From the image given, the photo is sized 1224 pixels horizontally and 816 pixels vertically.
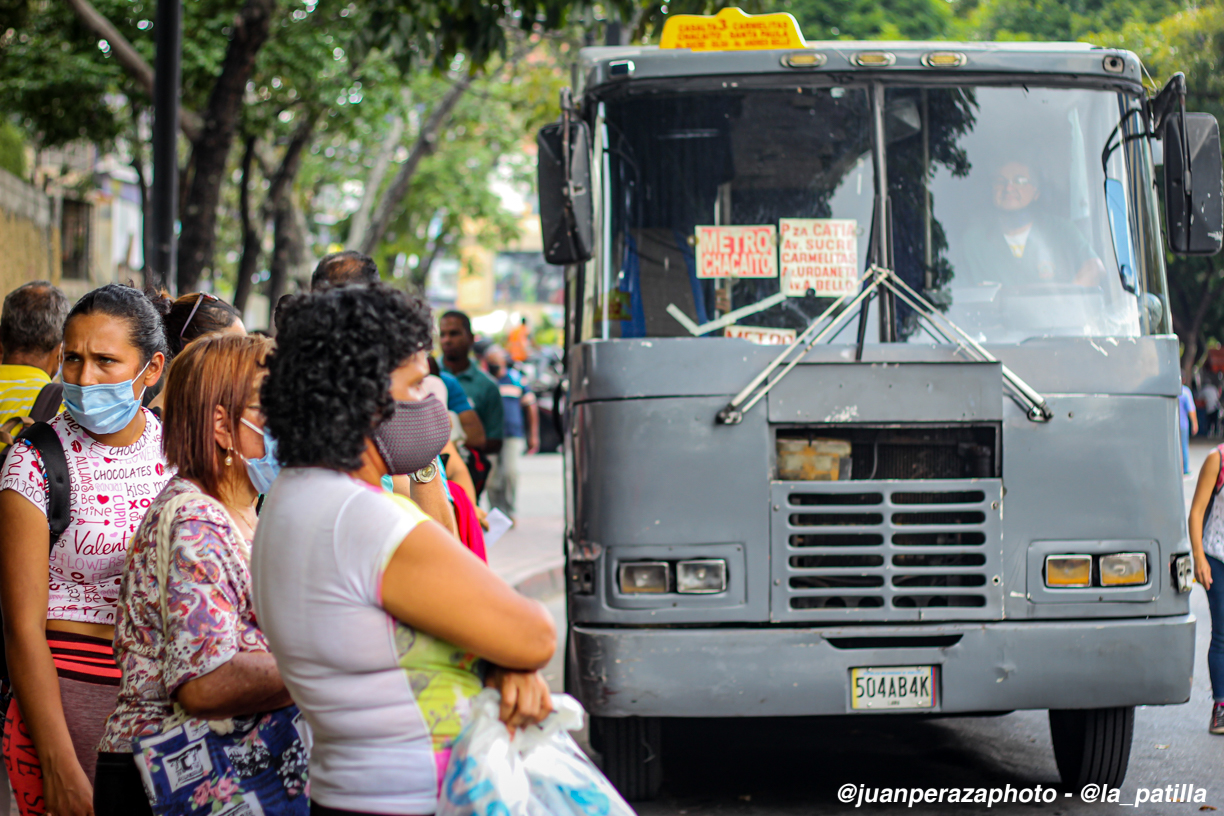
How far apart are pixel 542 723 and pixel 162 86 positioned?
779cm

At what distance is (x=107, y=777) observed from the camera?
261 cm

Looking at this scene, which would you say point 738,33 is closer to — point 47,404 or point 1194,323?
point 47,404

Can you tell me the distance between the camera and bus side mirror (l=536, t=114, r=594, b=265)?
498cm

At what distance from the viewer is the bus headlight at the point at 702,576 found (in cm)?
462

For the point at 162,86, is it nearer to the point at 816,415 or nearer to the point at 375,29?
the point at 375,29

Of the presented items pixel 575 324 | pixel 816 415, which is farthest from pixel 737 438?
pixel 575 324

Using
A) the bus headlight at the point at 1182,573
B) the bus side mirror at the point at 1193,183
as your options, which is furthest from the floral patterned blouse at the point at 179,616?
the bus side mirror at the point at 1193,183

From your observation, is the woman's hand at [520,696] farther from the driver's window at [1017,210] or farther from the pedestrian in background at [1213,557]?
the pedestrian in background at [1213,557]

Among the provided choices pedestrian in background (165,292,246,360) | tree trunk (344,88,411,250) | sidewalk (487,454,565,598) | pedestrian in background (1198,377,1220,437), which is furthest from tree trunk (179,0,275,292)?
pedestrian in background (1198,377,1220,437)

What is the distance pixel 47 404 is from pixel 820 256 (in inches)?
108

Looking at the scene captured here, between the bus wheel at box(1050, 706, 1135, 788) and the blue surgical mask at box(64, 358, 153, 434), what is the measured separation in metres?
3.59

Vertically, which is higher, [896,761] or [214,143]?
[214,143]

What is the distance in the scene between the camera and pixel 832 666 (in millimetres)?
4570

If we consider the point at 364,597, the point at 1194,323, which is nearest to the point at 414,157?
the point at 364,597
